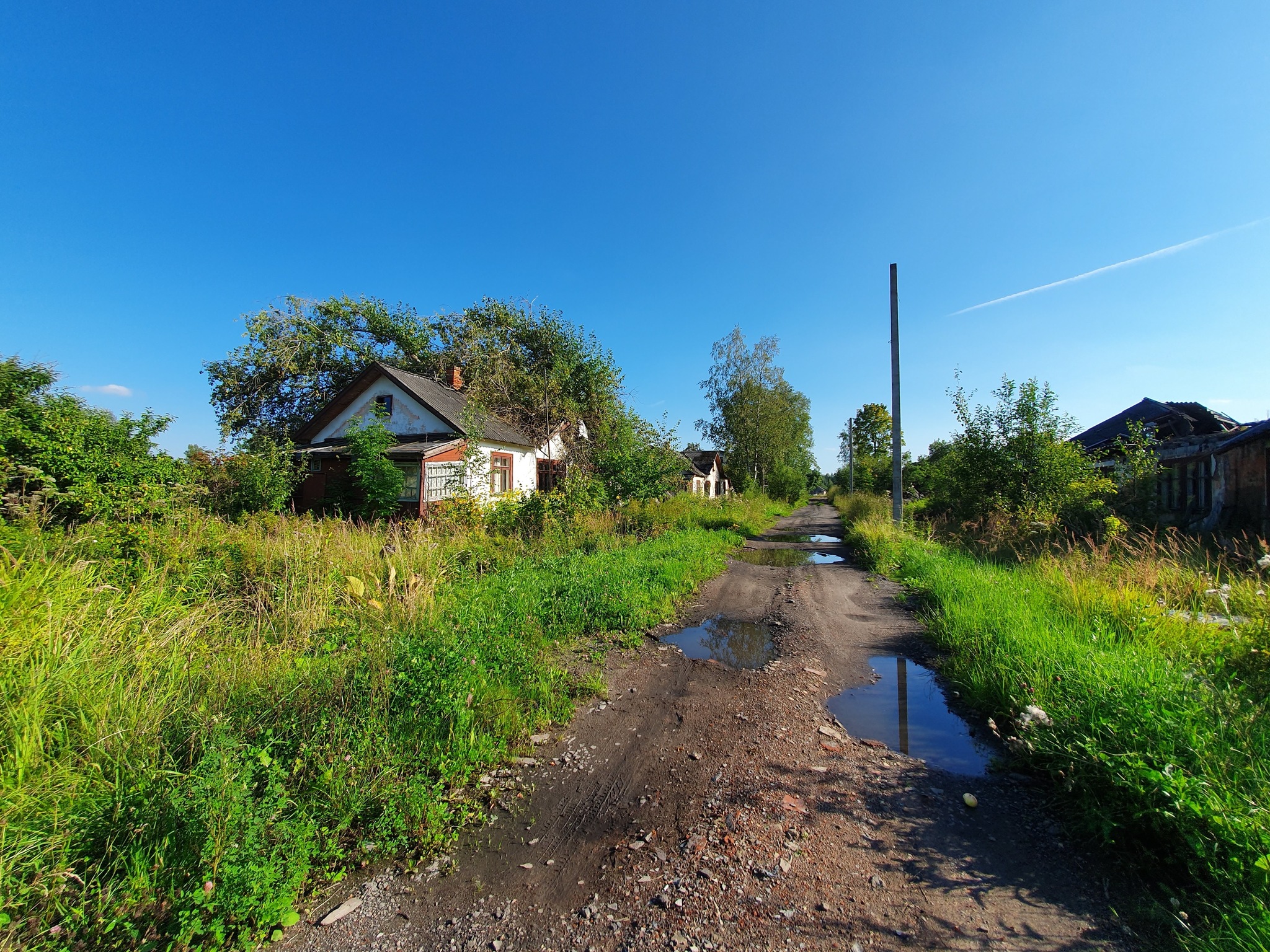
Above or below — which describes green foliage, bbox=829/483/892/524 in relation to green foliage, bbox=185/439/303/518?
below

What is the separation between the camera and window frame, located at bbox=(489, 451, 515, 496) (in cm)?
1790

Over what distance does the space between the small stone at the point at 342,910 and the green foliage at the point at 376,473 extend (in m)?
13.5

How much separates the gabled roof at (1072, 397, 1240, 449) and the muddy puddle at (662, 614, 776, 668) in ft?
43.5

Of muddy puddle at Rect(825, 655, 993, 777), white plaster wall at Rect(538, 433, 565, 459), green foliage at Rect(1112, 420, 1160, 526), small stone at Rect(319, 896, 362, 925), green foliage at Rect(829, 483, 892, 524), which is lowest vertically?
muddy puddle at Rect(825, 655, 993, 777)

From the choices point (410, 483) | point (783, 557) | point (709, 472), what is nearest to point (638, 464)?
point (783, 557)

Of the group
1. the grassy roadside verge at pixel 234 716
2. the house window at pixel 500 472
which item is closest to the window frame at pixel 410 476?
the house window at pixel 500 472

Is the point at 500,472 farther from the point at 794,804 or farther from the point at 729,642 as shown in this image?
the point at 794,804

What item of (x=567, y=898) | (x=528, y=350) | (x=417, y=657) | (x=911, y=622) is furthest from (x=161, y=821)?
(x=528, y=350)

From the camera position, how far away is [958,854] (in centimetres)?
254

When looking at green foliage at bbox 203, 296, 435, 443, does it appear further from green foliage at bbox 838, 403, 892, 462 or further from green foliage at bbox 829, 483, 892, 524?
green foliage at bbox 838, 403, 892, 462

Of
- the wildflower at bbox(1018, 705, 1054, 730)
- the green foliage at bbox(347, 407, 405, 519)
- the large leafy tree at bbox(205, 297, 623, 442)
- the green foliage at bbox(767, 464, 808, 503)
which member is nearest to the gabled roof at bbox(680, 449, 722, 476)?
the green foliage at bbox(767, 464, 808, 503)

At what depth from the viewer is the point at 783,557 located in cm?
1291

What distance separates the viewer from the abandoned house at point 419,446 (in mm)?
15930

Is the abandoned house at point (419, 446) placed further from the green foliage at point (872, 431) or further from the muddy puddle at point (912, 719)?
the green foliage at point (872, 431)
